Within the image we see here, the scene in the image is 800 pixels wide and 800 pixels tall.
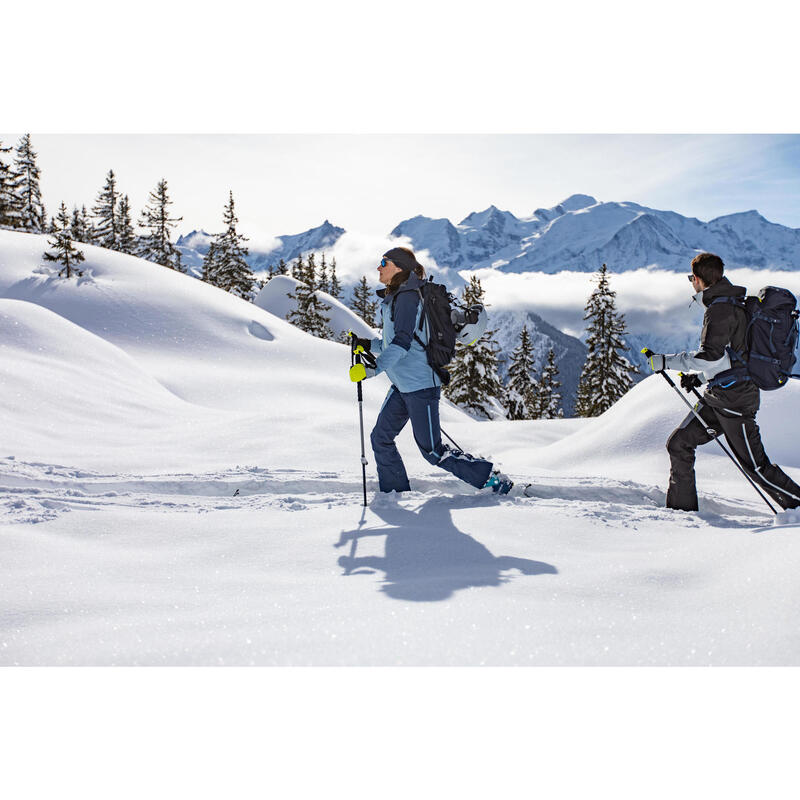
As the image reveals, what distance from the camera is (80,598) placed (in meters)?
2.98

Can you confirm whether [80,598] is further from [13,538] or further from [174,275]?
[174,275]

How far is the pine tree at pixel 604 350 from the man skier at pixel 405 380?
95.6 feet

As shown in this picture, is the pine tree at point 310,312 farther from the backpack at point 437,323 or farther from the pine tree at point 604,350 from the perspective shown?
the backpack at point 437,323

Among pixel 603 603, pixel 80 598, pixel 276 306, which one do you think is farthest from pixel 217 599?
pixel 276 306

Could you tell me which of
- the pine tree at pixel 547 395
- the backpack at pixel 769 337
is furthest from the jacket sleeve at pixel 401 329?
the pine tree at pixel 547 395

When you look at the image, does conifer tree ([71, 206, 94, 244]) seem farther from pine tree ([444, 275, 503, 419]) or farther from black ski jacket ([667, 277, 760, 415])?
black ski jacket ([667, 277, 760, 415])

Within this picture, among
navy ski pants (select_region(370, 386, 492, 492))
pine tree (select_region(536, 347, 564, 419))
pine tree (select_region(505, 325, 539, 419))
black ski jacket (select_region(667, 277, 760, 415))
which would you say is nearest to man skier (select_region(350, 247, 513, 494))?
navy ski pants (select_region(370, 386, 492, 492))

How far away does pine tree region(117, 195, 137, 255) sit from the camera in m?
52.8

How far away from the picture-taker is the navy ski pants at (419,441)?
17.2 feet

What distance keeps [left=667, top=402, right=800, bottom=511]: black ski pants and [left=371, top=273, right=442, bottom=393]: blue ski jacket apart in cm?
223

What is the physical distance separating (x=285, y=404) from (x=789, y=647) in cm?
1019

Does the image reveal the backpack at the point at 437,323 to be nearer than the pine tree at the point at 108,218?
Yes

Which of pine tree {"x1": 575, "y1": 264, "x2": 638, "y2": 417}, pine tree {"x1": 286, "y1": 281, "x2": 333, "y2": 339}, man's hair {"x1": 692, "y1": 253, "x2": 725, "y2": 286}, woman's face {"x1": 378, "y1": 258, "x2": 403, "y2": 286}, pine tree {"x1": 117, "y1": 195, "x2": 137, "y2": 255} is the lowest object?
man's hair {"x1": 692, "y1": 253, "x2": 725, "y2": 286}

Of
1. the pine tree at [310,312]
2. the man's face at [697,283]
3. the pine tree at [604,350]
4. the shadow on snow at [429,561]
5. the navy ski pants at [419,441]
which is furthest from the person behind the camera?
the pine tree at [310,312]
